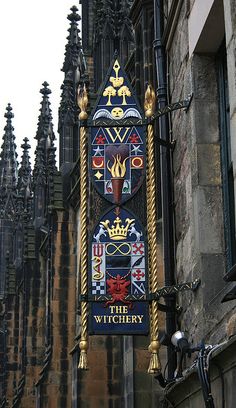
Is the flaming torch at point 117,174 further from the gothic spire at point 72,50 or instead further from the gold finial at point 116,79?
the gothic spire at point 72,50

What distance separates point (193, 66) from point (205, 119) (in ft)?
2.13

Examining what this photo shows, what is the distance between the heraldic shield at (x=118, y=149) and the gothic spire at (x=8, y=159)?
1759 inches

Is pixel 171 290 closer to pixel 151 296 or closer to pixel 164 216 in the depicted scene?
pixel 151 296

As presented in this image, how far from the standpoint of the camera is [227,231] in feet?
31.7

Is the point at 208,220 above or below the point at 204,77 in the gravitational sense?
below

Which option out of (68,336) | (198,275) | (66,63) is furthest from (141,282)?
(66,63)

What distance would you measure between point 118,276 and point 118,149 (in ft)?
4.66

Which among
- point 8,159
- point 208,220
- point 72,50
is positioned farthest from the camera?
point 8,159

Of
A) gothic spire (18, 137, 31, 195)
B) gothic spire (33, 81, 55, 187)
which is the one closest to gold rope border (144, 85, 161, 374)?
gothic spire (33, 81, 55, 187)

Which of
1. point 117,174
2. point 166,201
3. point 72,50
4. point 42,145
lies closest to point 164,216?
point 166,201

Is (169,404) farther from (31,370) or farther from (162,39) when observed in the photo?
(31,370)

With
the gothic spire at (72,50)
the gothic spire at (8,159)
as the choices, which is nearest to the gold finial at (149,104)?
the gothic spire at (72,50)

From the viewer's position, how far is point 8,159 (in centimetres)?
5797

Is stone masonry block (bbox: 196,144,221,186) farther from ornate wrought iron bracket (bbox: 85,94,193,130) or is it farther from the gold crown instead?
the gold crown
